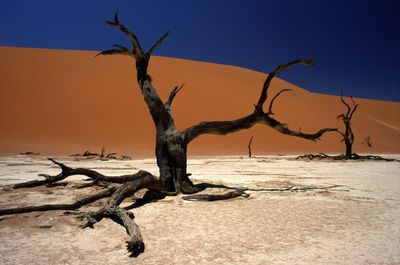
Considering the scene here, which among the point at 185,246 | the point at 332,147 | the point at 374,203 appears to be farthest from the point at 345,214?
the point at 332,147

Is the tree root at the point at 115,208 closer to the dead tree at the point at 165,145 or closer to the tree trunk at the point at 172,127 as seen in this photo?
the dead tree at the point at 165,145

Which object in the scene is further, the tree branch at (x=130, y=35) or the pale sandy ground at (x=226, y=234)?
the tree branch at (x=130, y=35)

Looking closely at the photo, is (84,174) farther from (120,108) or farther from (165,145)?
(120,108)

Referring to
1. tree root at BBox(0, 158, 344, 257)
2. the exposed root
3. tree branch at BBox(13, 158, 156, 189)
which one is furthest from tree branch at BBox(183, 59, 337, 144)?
the exposed root

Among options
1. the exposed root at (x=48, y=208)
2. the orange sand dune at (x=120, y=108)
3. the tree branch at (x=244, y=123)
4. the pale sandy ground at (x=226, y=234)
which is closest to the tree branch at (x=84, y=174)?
the pale sandy ground at (x=226, y=234)

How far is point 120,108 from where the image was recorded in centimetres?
3067

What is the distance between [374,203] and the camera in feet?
17.7

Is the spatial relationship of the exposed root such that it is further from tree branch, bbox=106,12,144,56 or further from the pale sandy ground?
tree branch, bbox=106,12,144,56

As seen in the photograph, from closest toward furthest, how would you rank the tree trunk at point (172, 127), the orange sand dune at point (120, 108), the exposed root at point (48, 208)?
the exposed root at point (48, 208)
the tree trunk at point (172, 127)
the orange sand dune at point (120, 108)

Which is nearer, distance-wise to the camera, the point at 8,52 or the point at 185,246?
the point at 185,246

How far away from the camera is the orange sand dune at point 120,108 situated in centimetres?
Result: 2480

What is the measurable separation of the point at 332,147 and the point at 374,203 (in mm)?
29014

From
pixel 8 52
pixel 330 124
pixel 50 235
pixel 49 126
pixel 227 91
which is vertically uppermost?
pixel 8 52

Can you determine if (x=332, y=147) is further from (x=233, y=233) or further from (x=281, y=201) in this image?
(x=233, y=233)
